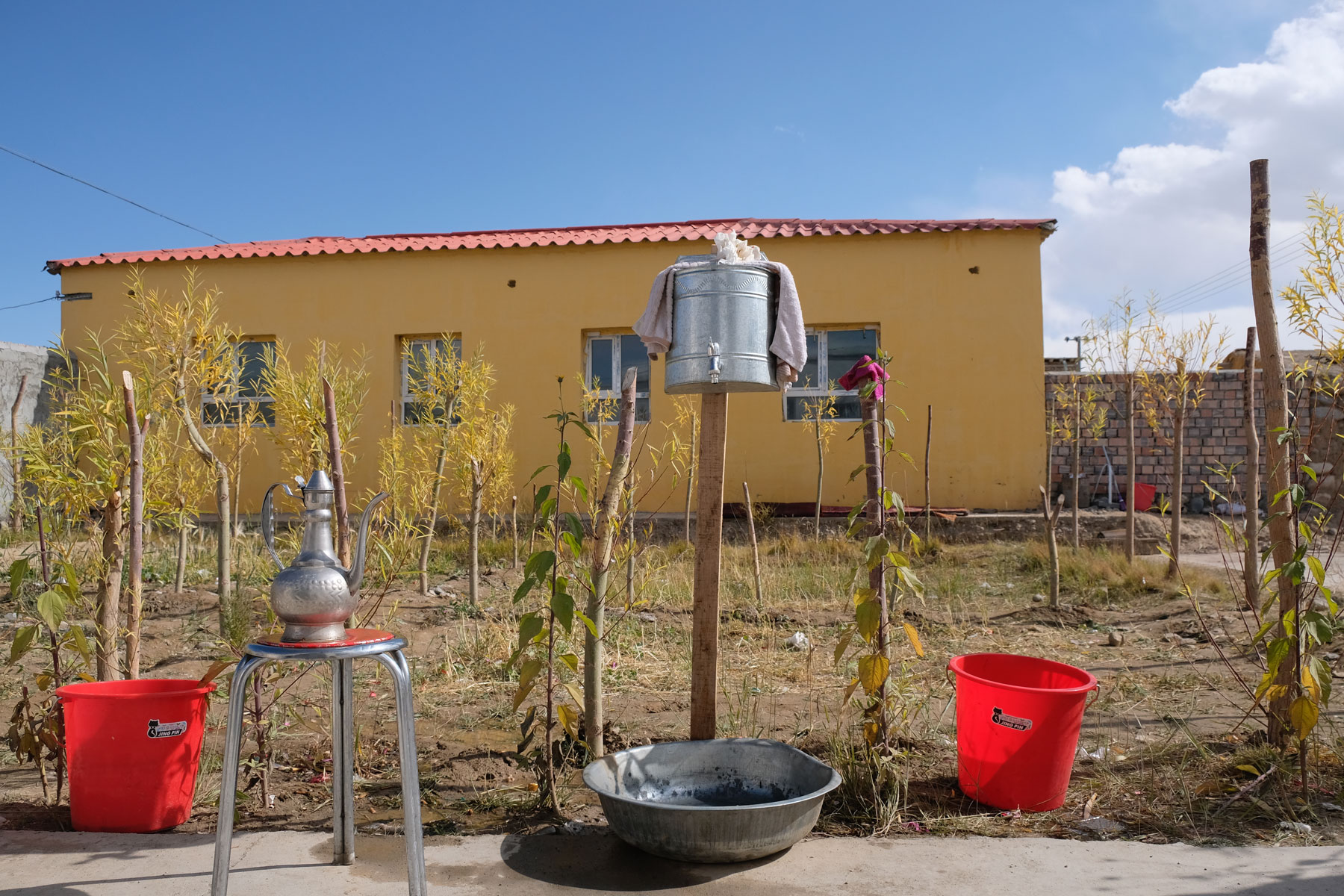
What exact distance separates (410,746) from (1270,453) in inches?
131

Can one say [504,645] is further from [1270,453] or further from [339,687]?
[1270,453]

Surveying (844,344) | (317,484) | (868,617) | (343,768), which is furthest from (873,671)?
(844,344)

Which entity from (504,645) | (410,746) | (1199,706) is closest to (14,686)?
(504,645)

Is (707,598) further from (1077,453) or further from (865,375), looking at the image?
(1077,453)

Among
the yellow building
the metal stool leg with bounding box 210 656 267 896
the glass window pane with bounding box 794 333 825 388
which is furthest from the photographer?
the glass window pane with bounding box 794 333 825 388

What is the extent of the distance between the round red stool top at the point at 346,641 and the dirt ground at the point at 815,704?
896 millimetres

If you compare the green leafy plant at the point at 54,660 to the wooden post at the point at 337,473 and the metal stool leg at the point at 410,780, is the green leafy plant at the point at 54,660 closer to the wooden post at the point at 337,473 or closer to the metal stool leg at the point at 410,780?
the wooden post at the point at 337,473

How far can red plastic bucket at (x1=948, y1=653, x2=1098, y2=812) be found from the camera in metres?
2.91

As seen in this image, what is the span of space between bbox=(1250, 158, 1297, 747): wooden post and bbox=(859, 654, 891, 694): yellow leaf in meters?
1.43

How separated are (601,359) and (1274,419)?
9397mm

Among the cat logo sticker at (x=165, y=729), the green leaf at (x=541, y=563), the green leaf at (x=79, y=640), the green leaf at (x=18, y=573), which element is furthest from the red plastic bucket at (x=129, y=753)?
the green leaf at (x=541, y=563)

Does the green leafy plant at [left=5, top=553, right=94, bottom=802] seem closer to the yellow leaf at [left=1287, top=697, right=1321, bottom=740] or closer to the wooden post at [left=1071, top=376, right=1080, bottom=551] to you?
the yellow leaf at [left=1287, top=697, right=1321, bottom=740]

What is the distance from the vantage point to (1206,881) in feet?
8.06

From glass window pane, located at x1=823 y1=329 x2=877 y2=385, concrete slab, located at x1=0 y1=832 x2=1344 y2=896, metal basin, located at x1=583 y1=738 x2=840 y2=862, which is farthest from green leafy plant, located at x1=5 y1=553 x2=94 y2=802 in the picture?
glass window pane, located at x1=823 y1=329 x2=877 y2=385
